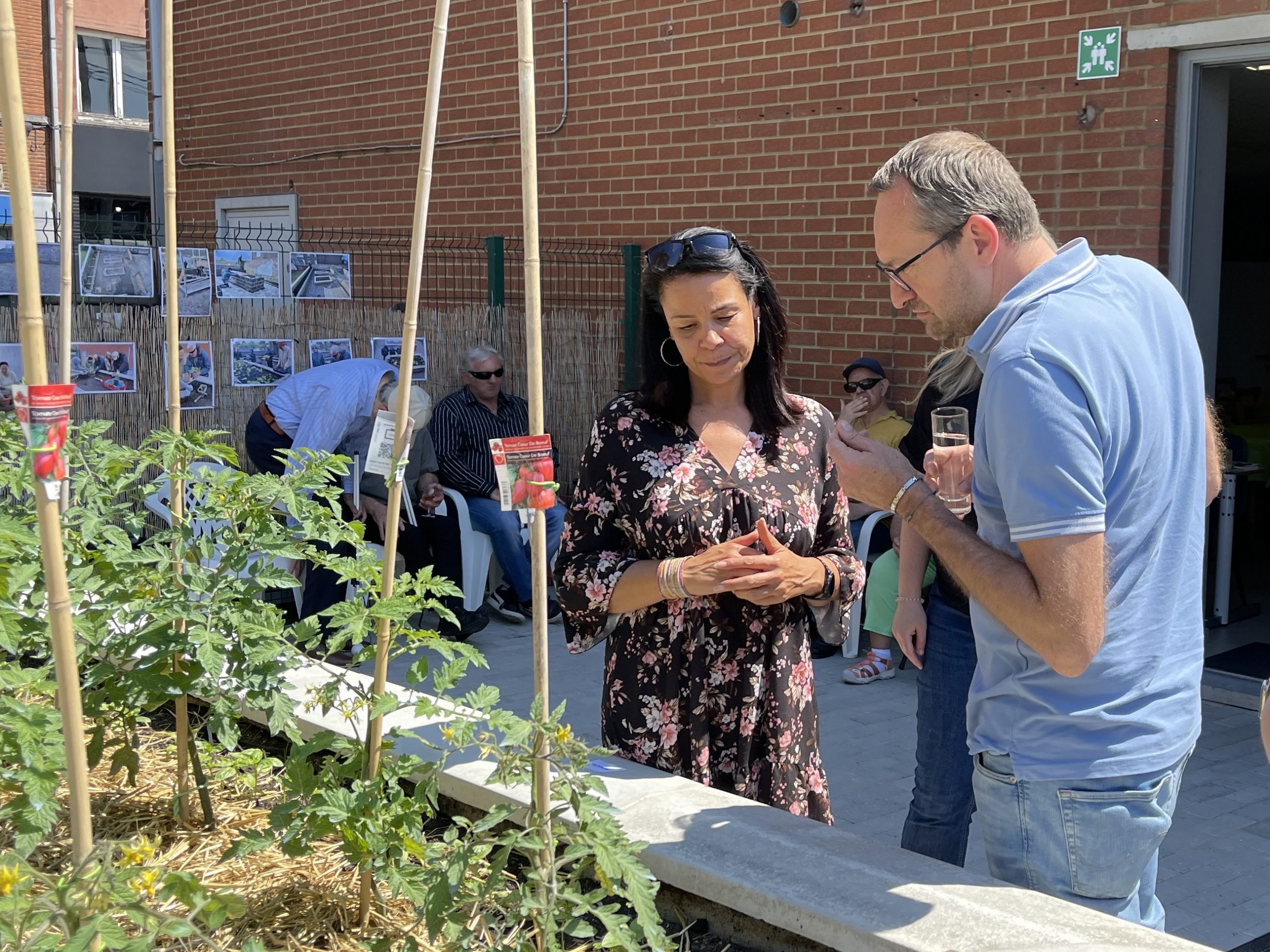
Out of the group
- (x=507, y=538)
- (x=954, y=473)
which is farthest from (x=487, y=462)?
(x=954, y=473)

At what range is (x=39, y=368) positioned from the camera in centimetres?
167

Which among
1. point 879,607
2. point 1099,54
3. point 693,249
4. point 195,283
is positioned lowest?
Answer: point 879,607

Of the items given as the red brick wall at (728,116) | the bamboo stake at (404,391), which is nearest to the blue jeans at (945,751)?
the bamboo stake at (404,391)

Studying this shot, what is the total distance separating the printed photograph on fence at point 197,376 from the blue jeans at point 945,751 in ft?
17.9

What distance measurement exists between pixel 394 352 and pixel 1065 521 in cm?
681

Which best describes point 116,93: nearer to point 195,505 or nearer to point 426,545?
point 426,545

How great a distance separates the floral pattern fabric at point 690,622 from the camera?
8.72 ft

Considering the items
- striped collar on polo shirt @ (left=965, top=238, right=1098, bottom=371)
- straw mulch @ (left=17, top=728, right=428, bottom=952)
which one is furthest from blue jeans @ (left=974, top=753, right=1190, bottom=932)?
straw mulch @ (left=17, top=728, right=428, bottom=952)

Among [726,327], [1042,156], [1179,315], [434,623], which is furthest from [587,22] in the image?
[1179,315]

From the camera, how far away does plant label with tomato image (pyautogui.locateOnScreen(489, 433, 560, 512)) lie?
74.7 inches

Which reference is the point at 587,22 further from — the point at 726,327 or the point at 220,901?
the point at 220,901

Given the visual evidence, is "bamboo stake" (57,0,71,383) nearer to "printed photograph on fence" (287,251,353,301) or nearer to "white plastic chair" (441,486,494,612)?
"white plastic chair" (441,486,494,612)

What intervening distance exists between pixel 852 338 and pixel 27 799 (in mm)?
5849

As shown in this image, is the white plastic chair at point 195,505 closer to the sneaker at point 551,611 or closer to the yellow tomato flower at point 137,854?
the yellow tomato flower at point 137,854
